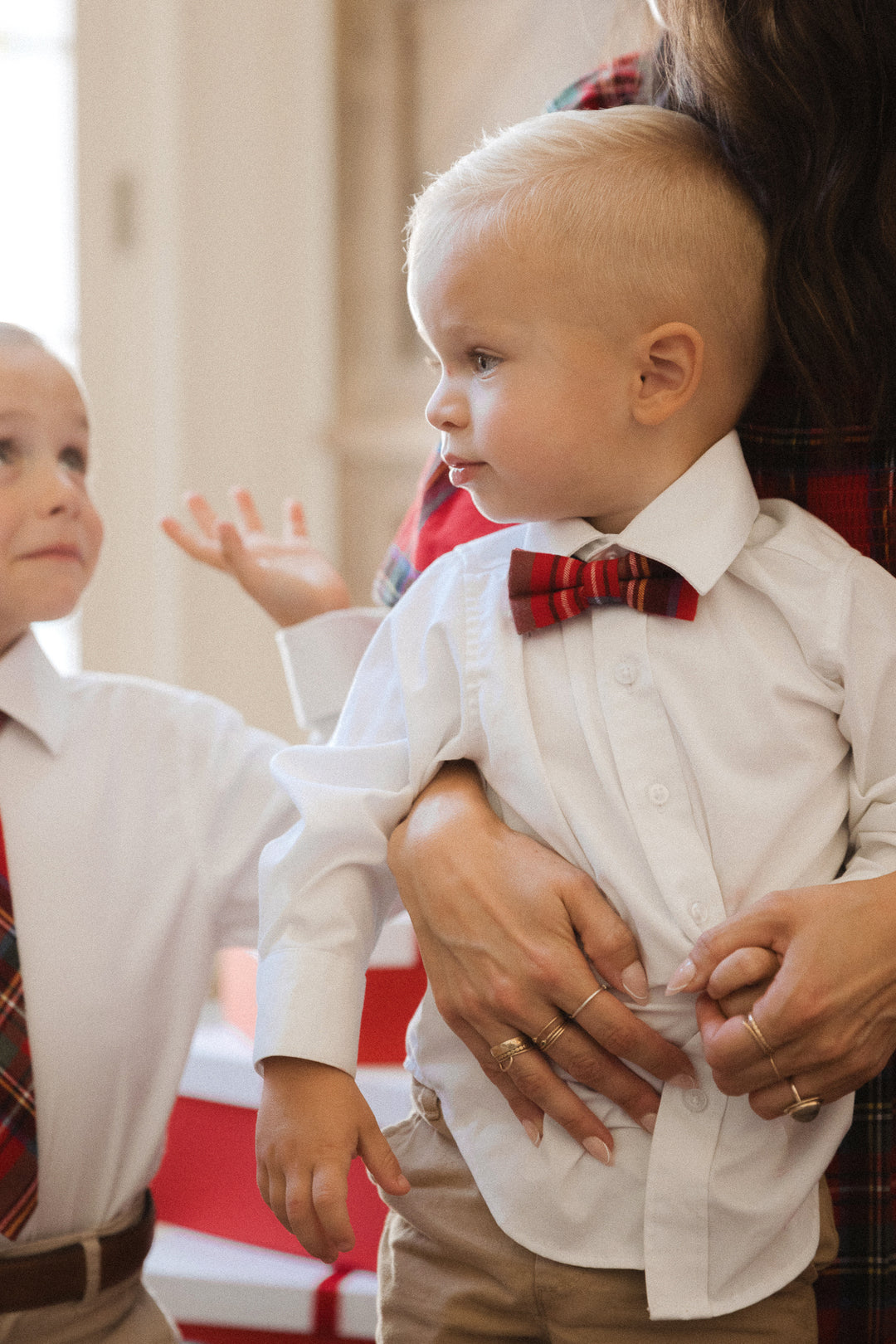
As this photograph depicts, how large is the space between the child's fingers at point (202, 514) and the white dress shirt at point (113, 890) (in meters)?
0.21

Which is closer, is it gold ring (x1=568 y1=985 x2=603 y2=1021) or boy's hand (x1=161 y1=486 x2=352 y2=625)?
gold ring (x1=568 y1=985 x2=603 y2=1021)

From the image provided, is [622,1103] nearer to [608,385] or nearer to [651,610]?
[651,610]

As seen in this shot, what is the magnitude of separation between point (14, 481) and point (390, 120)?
159 centimetres

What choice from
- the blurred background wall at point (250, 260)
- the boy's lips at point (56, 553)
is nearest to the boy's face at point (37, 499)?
the boy's lips at point (56, 553)

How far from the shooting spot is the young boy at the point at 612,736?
0.79m

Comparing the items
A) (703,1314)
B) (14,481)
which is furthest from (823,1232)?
(14,481)

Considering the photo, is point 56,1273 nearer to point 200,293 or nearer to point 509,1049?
point 509,1049

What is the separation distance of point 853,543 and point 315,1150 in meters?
0.54

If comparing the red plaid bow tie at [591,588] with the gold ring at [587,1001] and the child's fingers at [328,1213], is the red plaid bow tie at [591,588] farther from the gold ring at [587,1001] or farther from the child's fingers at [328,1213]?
the child's fingers at [328,1213]

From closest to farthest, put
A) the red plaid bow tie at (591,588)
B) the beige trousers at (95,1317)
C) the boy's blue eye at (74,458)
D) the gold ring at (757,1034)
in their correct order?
the gold ring at (757,1034) < the red plaid bow tie at (591,588) < the beige trousers at (95,1317) < the boy's blue eye at (74,458)

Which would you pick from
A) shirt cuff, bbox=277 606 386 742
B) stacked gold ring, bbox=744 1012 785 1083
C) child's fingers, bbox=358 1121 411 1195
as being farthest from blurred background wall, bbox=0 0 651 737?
stacked gold ring, bbox=744 1012 785 1083

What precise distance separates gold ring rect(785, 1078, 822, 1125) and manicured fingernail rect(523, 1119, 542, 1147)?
16cm

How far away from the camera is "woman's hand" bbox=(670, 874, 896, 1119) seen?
0.73 m

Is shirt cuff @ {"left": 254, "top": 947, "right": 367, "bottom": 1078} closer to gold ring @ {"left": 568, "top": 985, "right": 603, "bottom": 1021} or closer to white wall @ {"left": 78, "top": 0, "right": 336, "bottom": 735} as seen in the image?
gold ring @ {"left": 568, "top": 985, "right": 603, "bottom": 1021}
